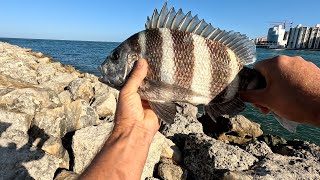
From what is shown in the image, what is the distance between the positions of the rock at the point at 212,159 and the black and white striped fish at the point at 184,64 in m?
3.49

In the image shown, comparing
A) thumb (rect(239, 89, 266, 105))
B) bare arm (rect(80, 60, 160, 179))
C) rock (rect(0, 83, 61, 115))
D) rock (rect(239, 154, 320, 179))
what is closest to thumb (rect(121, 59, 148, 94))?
bare arm (rect(80, 60, 160, 179))

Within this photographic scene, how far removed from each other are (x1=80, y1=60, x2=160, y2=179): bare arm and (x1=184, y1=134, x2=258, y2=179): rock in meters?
3.69

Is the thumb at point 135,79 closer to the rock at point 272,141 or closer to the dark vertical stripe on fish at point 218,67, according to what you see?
the dark vertical stripe on fish at point 218,67

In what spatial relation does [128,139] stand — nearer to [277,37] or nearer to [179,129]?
[179,129]

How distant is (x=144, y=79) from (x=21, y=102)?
4.65 m

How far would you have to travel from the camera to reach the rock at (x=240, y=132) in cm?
1123

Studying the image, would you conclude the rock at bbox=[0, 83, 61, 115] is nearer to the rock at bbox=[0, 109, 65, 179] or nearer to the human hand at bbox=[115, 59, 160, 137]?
the rock at bbox=[0, 109, 65, 179]

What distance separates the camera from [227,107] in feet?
10.8

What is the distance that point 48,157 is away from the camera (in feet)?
18.6

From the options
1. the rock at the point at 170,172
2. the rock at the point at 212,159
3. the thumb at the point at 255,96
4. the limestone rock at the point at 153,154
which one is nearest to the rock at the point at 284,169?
the rock at the point at 212,159

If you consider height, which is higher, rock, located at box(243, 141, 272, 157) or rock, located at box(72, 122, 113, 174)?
rock, located at box(72, 122, 113, 174)

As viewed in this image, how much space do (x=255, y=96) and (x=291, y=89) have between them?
0.36 meters

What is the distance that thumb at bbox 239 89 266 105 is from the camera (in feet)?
9.91

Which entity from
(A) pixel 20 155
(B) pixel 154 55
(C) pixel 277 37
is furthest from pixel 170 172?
(C) pixel 277 37
